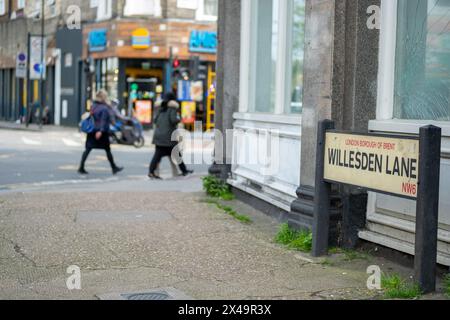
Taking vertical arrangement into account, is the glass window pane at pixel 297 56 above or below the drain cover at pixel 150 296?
above

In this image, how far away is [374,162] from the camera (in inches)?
253

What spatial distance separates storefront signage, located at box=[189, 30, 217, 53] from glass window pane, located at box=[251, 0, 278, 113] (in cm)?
2506

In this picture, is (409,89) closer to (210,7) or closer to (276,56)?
(276,56)

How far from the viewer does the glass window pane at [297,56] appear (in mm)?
9922

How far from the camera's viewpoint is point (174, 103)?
50.8 ft

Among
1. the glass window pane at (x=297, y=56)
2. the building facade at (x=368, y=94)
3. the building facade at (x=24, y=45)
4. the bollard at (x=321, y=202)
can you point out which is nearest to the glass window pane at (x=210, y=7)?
the building facade at (x=24, y=45)

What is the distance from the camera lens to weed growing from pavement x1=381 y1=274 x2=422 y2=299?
585 centimetres

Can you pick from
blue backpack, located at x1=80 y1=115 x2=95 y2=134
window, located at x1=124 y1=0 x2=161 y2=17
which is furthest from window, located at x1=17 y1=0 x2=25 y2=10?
blue backpack, located at x1=80 y1=115 x2=95 y2=134

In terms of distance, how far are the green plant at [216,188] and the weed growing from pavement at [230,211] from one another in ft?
1.03

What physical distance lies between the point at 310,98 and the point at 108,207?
3.99m

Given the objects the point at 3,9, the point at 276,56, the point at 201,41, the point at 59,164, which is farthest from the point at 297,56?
the point at 3,9

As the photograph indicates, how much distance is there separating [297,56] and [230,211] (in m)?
2.30

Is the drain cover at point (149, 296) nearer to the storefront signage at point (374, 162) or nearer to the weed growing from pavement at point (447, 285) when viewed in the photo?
the storefront signage at point (374, 162)

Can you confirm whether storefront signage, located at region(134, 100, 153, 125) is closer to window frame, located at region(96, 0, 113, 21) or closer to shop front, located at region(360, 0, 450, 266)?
window frame, located at region(96, 0, 113, 21)
